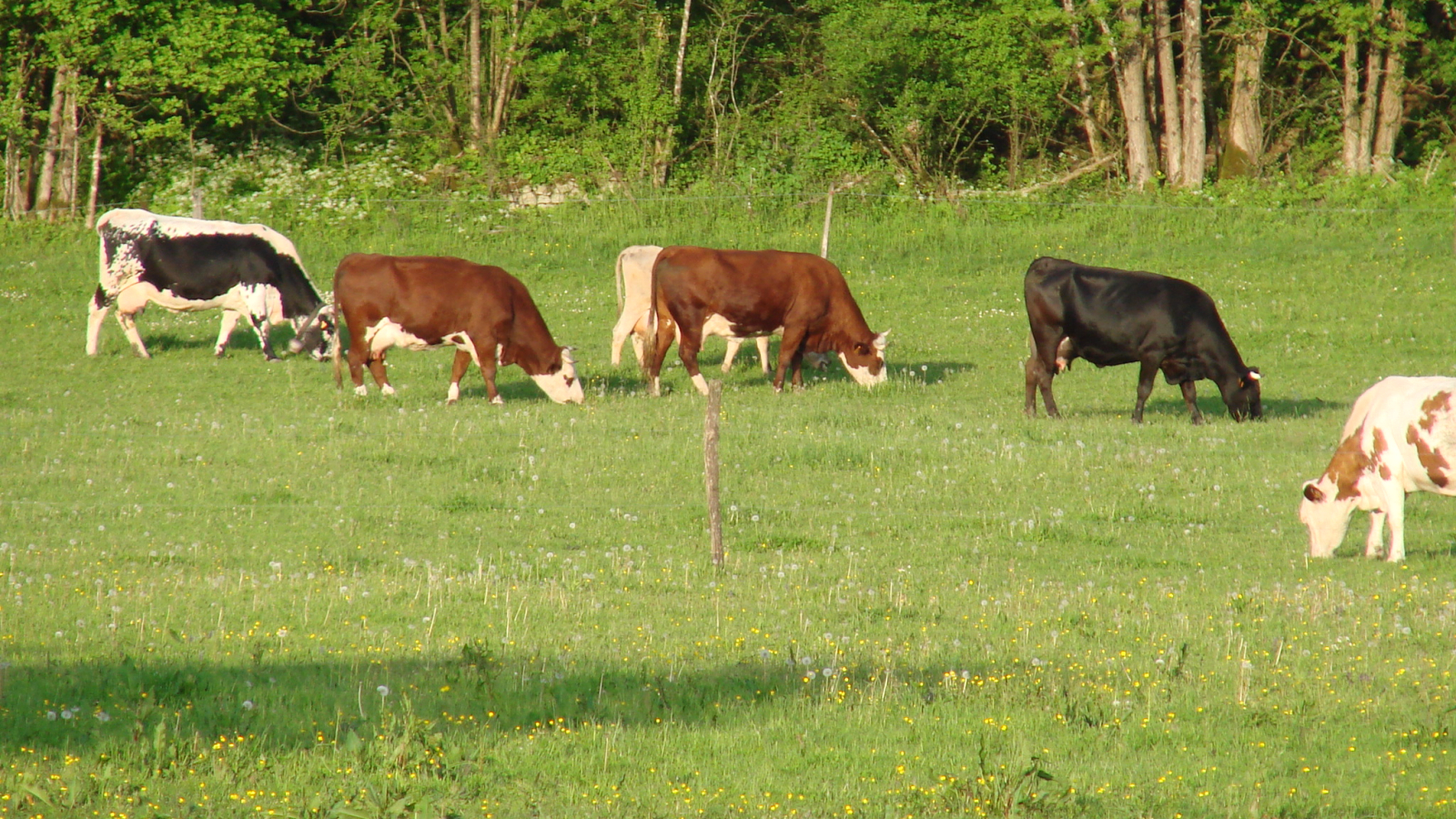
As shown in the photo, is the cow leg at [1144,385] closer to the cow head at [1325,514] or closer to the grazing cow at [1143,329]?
the grazing cow at [1143,329]

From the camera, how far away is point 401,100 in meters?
38.3

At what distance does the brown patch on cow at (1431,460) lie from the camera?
10.7 m

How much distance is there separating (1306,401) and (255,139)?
27.0 m

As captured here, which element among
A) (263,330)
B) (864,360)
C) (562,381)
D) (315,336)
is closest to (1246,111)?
(864,360)

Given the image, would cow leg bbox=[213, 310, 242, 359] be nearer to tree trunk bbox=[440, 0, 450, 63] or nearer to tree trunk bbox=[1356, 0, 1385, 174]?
tree trunk bbox=[440, 0, 450, 63]

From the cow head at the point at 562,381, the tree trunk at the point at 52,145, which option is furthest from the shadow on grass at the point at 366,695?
the tree trunk at the point at 52,145

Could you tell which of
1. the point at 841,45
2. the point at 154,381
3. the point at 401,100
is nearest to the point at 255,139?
the point at 401,100

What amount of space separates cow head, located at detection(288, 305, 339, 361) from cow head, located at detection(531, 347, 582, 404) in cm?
542

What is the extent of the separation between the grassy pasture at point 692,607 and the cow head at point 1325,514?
240mm

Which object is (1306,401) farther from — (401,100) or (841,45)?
(401,100)

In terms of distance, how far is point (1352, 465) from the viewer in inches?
440

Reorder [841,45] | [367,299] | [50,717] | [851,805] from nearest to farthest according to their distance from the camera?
[851,805], [50,717], [367,299], [841,45]

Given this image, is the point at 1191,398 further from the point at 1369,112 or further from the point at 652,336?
the point at 1369,112

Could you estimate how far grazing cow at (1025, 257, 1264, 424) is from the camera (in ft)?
57.2
